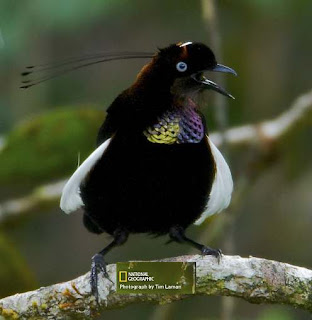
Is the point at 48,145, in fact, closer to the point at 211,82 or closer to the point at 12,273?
the point at 12,273

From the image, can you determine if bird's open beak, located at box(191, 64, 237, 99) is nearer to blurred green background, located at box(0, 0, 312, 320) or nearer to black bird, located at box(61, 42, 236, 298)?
black bird, located at box(61, 42, 236, 298)

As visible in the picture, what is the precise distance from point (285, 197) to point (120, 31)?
1.30 m

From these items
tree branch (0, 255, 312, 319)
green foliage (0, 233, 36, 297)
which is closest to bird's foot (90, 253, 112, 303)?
tree branch (0, 255, 312, 319)

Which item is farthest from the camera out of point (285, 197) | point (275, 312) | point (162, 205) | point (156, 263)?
point (285, 197)

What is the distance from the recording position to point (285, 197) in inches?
202

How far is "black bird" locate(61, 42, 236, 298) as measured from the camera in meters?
2.56

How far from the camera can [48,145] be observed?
3.57 m

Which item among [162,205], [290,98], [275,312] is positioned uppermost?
[162,205]

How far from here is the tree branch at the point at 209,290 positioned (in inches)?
96.3

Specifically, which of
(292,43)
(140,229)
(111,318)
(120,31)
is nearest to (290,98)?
(292,43)

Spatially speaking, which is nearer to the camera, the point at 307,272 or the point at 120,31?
the point at 307,272

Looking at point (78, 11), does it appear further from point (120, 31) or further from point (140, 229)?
point (140, 229)

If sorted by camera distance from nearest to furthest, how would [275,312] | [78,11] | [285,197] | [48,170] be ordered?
[48,170] < [275,312] < [78,11] < [285,197]

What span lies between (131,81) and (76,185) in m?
2.72
